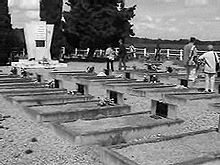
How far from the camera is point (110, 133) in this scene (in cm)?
651

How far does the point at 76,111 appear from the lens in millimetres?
8109

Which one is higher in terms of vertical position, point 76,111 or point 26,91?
point 26,91

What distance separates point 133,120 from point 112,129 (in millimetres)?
1218

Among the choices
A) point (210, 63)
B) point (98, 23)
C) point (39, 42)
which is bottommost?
point (210, 63)

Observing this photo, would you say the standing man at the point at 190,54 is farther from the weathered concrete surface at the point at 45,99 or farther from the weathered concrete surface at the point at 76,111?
the weathered concrete surface at the point at 76,111

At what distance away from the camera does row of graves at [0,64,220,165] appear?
5.53m

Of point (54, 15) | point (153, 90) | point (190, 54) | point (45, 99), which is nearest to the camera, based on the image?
point (45, 99)

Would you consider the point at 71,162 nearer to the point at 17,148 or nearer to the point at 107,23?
the point at 17,148

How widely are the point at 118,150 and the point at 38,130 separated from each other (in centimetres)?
221

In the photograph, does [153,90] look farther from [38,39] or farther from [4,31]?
[4,31]

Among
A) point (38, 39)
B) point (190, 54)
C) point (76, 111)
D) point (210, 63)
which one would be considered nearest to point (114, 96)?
point (76, 111)

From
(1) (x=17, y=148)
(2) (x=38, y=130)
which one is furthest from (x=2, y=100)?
(1) (x=17, y=148)

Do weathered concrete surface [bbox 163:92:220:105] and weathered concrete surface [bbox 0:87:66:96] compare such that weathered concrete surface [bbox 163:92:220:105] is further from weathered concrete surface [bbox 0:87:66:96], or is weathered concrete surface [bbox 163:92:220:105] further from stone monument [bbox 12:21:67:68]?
stone monument [bbox 12:21:67:68]

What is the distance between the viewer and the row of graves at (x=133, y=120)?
18.1 feet
